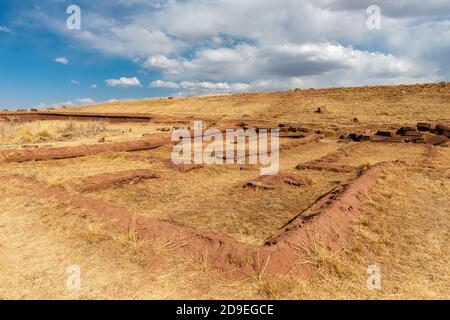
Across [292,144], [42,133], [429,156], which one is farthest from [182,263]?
[42,133]

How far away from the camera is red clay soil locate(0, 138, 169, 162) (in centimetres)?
952

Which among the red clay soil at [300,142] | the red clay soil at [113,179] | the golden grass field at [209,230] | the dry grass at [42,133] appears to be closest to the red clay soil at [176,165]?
the golden grass field at [209,230]

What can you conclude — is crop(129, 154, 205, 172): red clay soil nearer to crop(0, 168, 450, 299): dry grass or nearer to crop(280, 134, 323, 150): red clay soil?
crop(0, 168, 450, 299): dry grass

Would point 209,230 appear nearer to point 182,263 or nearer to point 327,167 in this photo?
point 182,263

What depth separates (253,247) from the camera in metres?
3.88

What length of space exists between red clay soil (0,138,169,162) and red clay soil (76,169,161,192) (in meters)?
3.33

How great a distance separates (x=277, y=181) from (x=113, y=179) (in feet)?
10.4

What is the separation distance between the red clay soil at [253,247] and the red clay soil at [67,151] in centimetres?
423

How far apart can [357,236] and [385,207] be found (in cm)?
143

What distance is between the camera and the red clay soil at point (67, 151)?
9.52 metres

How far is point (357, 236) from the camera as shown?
185 inches
